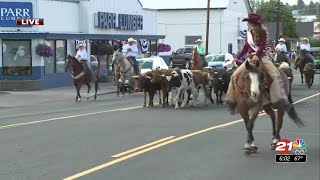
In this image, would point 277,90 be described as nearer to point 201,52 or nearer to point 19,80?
point 201,52

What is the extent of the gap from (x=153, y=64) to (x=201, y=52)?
3.28 m

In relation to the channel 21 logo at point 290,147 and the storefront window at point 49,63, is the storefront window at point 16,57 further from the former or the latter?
the channel 21 logo at point 290,147

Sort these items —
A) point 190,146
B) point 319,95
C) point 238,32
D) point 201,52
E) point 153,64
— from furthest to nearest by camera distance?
point 238,32 → point 153,64 → point 201,52 → point 319,95 → point 190,146

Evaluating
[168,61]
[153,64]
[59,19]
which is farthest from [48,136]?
[168,61]

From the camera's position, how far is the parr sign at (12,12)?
30141 mm

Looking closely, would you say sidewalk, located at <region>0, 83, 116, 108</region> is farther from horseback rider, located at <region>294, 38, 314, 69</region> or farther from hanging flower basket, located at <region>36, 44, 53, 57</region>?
horseback rider, located at <region>294, 38, 314, 69</region>

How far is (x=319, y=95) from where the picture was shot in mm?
23094

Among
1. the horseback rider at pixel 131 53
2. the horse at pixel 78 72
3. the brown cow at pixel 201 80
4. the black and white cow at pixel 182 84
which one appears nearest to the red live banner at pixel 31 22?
A: the horseback rider at pixel 131 53

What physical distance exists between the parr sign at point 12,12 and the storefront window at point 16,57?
40.0 inches

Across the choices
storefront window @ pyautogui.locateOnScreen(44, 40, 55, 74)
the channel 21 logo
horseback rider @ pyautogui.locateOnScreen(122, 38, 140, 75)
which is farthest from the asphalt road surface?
storefront window @ pyautogui.locateOnScreen(44, 40, 55, 74)

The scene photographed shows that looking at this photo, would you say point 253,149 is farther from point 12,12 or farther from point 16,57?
point 12,12

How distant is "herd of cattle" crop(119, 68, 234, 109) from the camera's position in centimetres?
1822

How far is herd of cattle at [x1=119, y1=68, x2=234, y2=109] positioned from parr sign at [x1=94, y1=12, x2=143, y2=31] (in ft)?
59.5

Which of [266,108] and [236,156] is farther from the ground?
[266,108]
